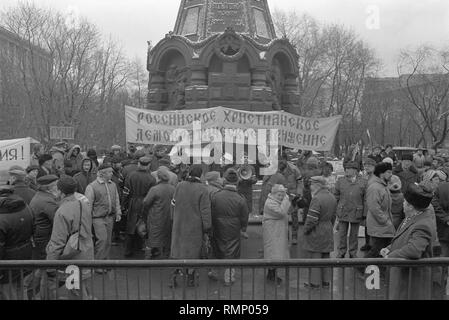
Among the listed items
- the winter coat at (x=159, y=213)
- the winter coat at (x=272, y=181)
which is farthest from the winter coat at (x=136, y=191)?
the winter coat at (x=272, y=181)

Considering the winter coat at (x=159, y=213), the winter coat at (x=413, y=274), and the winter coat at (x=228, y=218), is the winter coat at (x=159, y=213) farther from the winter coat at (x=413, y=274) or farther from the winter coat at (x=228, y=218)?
the winter coat at (x=413, y=274)

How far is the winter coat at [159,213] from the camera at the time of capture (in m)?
7.02

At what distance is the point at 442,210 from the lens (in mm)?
6781

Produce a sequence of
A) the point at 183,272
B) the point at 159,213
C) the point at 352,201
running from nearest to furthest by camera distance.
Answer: the point at 183,272 < the point at 159,213 < the point at 352,201

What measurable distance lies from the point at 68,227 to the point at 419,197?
12.0 feet

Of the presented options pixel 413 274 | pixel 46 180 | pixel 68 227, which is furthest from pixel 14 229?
pixel 413 274

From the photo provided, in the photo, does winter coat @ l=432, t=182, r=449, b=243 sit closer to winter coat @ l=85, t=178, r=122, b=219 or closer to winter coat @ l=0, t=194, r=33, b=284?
winter coat @ l=85, t=178, r=122, b=219

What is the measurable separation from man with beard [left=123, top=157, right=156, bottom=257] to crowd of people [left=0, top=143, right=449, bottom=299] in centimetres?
2

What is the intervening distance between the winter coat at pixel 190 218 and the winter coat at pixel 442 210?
324 cm

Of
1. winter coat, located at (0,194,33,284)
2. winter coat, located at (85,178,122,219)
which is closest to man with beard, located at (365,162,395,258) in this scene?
winter coat, located at (85,178,122,219)

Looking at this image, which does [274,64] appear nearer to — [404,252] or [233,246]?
[233,246]

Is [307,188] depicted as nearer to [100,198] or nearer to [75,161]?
[100,198]

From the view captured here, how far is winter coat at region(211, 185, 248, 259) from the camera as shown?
656 cm

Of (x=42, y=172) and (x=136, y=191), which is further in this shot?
(x=136, y=191)
